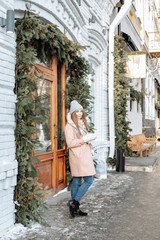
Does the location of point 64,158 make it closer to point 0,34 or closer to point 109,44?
point 0,34

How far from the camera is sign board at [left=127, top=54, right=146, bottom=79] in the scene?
12.5m

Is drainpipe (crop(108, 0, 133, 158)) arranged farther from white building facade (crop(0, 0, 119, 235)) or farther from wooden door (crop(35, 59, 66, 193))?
wooden door (crop(35, 59, 66, 193))

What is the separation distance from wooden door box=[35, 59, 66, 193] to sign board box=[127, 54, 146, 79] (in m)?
7.02

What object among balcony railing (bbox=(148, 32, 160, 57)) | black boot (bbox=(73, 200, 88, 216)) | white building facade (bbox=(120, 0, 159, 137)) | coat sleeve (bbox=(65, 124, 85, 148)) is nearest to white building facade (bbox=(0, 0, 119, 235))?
coat sleeve (bbox=(65, 124, 85, 148))

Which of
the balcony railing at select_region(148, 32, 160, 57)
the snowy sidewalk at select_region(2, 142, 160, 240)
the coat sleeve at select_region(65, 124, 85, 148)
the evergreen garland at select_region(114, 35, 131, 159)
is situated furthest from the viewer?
the balcony railing at select_region(148, 32, 160, 57)

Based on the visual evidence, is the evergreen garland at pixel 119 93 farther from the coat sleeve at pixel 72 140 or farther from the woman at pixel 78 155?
the coat sleeve at pixel 72 140

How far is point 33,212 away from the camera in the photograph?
161 inches

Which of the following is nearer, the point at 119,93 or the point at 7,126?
the point at 7,126

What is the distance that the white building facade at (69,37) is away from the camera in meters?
3.74

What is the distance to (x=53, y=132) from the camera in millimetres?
5723

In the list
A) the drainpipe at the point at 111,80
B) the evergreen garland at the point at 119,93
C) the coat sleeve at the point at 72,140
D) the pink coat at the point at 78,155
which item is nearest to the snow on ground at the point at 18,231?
the pink coat at the point at 78,155

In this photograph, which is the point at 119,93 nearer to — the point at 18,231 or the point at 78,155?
the point at 78,155

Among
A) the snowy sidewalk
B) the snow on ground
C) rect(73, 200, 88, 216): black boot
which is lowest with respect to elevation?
the snowy sidewalk

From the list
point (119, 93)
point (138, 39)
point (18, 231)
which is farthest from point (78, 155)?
point (138, 39)
